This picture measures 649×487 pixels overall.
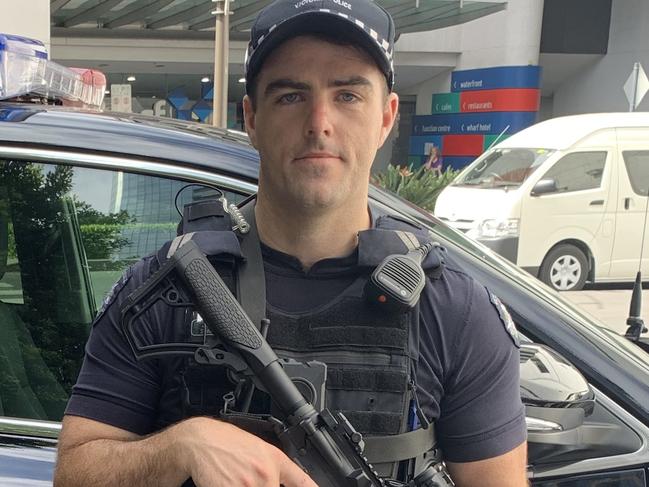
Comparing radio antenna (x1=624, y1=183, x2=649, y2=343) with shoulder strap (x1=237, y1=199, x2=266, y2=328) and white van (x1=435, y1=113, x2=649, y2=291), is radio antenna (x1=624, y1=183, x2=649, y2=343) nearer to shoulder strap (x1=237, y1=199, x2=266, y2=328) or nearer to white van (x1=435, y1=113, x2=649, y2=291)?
shoulder strap (x1=237, y1=199, x2=266, y2=328)

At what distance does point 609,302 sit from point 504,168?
2153 mm

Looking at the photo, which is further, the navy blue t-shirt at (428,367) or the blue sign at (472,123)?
the blue sign at (472,123)

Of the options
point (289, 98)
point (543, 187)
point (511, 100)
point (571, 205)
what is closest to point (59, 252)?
point (289, 98)

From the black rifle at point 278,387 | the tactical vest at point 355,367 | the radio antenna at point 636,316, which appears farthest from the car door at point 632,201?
the black rifle at point 278,387

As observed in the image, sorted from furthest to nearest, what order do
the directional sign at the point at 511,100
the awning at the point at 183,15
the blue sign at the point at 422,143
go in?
the blue sign at the point at 422,143 < the directional sign at the point at 511,100 < the awning at the point at 183,15

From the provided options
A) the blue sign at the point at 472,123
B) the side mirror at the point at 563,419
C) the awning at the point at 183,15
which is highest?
the awning at the point at 183,15

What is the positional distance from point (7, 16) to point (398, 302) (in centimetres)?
544

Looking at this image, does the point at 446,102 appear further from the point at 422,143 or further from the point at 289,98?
the point at 289,98

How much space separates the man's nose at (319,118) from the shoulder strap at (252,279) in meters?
0.21

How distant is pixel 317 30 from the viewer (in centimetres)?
125

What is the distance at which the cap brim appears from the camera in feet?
4.05

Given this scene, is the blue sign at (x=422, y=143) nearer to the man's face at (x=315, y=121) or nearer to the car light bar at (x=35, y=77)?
the car light bar at (x=35, y=77)

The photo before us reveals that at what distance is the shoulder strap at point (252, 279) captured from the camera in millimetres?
1205

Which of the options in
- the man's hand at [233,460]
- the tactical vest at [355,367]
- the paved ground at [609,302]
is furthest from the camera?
the paved ground at [609,302]
